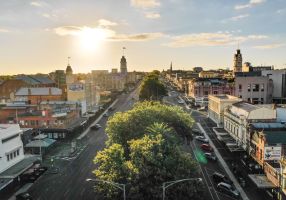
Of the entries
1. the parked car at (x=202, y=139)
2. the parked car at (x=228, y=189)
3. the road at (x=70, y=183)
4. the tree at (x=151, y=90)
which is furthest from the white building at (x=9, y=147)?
the tree at (x=151, y=90)

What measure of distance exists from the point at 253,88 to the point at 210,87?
27.4 metres

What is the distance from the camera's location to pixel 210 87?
13162cm

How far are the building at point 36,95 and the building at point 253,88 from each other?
64.1 meters

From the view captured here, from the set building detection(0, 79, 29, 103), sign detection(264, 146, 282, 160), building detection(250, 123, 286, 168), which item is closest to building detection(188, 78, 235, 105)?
building detection(250, 123, 286, 168)

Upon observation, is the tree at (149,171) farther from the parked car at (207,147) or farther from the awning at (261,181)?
the parked car at (207,147)

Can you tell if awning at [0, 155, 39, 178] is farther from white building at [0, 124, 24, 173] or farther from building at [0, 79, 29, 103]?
building at [0, 79, 29, 103]

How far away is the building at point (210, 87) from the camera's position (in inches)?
4900

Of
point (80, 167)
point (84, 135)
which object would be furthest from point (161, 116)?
point (84, 135)

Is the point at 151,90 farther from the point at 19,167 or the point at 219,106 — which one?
the point at 19,167

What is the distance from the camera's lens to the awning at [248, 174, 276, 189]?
141 ft

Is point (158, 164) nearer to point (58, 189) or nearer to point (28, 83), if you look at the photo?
point (58, 189)

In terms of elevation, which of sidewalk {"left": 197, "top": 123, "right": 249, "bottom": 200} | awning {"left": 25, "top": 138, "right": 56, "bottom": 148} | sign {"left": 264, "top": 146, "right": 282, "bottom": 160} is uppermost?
sign {"left": 264, "top": 146, "right": 282, "bottom": 160}

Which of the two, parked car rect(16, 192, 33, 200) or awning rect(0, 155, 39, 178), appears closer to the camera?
parked car rect(16, 192, 33, 200)

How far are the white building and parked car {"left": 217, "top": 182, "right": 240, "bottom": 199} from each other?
36.0 metres
